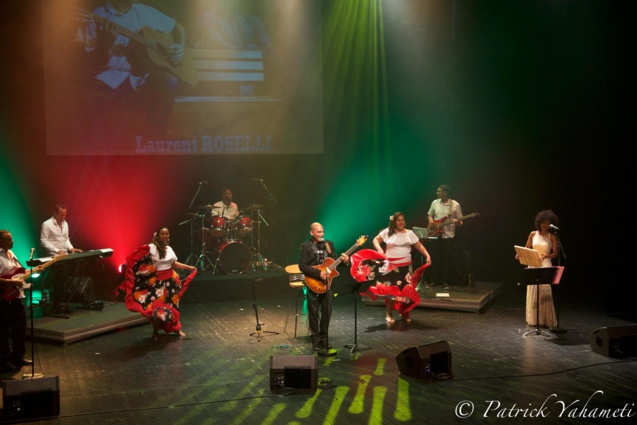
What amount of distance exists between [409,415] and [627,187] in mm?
6453

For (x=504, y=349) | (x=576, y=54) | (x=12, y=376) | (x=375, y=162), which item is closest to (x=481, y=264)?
(x=375, y=162)

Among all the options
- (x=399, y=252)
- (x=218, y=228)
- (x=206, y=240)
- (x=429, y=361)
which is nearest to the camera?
(x=429, y=361)

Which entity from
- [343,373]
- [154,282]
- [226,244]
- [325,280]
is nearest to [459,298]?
[325,280]

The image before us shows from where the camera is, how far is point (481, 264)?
1381cm

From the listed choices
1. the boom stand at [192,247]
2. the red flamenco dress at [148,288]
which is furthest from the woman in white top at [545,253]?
the boom stand at [192,247]

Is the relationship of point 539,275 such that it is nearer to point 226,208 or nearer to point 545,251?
point 545,251

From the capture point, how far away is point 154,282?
890 cm

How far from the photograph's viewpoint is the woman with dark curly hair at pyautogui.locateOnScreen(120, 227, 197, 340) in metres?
8.79

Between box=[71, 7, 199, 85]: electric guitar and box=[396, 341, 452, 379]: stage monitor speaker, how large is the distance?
7.44 m

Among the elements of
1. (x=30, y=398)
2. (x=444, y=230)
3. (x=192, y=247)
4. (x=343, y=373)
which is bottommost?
(x=343, y=373)

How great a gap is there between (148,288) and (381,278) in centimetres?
323

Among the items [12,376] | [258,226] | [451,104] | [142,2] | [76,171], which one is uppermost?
[142,2]

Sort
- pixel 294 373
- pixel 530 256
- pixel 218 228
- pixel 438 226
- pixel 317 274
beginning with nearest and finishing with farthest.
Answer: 1. pixel 294 373
2. pixel 317 274
3. pixel 530 256
4. pixel 438 226
5. pixel 218 228

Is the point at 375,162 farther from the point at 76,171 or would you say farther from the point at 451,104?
the point at 76,171
